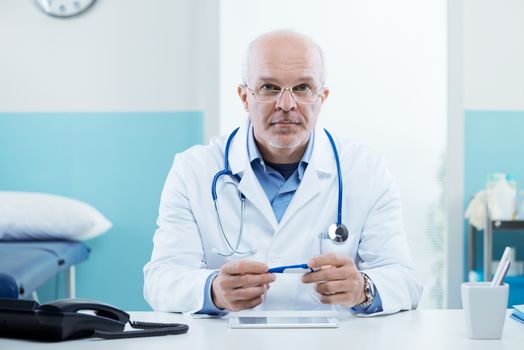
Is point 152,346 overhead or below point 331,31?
below

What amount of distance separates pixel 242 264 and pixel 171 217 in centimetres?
43

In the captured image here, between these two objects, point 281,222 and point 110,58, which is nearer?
point 281,222

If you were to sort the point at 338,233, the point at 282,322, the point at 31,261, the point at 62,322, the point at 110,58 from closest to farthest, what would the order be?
1. the point at 62,322
2. the point at 282,322
3. the point at 338,233
4. the point at 31,261
5. the point at 110,58

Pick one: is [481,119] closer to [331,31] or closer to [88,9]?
[331,31]

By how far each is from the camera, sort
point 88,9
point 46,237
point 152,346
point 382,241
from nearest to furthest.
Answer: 1. point 152,346
2. point 382,241
3. point 46,237
4. point 88,9

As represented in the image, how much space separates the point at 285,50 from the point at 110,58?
5.99ft

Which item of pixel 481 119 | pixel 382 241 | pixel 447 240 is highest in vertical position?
pixel 481 119

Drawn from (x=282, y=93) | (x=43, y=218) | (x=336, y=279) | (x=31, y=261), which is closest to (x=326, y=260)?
(x=336, y=279)

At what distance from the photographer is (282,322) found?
4.06 feet

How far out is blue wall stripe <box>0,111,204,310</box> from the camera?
3357mm

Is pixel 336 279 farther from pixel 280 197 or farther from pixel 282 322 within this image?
pixel 280 197

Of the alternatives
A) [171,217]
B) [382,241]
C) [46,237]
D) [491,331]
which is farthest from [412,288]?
[46,237]

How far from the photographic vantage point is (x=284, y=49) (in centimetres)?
171

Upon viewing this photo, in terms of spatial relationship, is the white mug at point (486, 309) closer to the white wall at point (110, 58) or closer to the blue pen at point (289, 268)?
the blue pen at point (289, 268)
